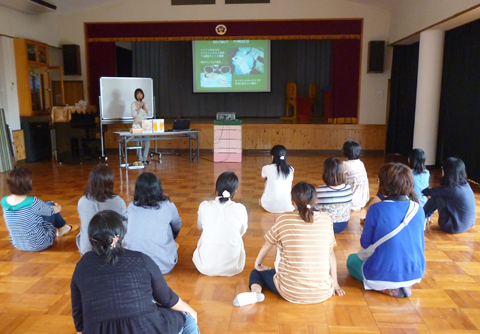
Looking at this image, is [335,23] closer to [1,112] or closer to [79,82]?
[79,82]

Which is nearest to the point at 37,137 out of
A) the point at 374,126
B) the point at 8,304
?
the point at 8,304

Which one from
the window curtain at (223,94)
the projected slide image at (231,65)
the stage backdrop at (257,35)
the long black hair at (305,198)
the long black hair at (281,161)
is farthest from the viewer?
the window curtain at (223,94)

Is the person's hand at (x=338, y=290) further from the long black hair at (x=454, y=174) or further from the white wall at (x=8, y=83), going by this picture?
the white wall at (x=8, y=83)

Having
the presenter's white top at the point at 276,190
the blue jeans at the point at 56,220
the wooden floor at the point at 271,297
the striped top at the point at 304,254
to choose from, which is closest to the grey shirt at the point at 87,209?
the wooden floor at the point at 271,297

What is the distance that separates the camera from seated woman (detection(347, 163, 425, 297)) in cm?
246

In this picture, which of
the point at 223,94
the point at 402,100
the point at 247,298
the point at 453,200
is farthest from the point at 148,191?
the point at 223,94

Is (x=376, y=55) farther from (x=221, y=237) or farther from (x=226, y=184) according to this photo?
(x=221, y=237)

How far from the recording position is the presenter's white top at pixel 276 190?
14.4ft

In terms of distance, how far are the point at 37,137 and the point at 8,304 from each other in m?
6.27

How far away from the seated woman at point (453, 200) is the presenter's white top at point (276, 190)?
1.35m

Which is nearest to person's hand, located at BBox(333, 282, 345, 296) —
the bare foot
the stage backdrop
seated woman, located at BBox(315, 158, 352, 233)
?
seated woman, located at BBox(315, 158, 352, 233)

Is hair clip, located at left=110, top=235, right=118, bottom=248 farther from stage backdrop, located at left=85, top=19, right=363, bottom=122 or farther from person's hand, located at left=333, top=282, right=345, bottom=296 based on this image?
stage backdrop, located at left=85, top=19, right=363, bottom=122

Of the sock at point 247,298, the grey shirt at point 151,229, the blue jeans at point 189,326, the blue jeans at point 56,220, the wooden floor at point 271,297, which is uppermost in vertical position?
the grey shirt at point 151,229

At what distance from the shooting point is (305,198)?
2352mm
